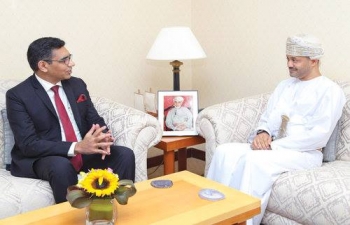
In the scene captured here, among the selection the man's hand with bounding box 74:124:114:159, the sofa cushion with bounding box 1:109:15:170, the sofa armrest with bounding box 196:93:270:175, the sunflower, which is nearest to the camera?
the sunflower

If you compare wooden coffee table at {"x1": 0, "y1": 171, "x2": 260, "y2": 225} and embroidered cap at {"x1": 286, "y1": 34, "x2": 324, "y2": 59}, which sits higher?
embroidered cap at {"x1": 286, "y1": 34, "x2": 324, "y2": 59}

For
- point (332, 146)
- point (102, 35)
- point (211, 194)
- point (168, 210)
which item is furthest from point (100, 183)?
point (102, 35)

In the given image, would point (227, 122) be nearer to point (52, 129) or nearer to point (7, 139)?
point (52, 129)

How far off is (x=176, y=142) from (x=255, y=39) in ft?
3.94

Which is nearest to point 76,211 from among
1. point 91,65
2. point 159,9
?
point 91,65

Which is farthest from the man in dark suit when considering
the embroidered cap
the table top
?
the embroidered cap

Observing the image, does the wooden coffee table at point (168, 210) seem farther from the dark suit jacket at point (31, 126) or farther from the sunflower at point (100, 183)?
the dark suit jacket at point (31, 126)

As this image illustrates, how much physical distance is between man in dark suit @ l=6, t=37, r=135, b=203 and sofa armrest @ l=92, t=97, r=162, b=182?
0.07m

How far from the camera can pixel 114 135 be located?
2.76 metres

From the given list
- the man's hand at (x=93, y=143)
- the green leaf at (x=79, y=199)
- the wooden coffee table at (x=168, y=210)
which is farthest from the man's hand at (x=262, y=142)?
the green leaf at (x=79, y=199)

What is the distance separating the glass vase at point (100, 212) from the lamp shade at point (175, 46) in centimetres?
168

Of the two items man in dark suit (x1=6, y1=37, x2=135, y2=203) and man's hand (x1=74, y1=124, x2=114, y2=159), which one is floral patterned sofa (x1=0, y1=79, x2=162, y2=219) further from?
man's hand (x1=74, y1=124, x2=114, y2=159)

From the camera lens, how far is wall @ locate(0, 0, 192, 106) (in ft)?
10.2

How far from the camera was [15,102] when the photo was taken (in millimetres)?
2479
